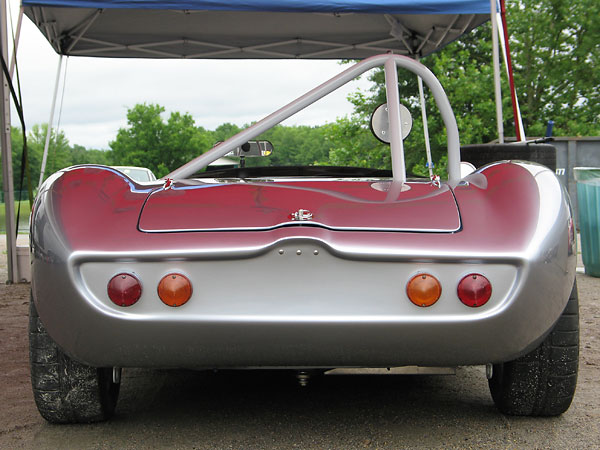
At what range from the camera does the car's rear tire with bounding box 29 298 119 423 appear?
2.36 metres

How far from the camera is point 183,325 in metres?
2.04

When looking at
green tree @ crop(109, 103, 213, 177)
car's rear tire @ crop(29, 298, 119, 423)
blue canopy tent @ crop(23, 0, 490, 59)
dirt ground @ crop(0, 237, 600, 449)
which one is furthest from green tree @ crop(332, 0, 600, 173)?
green tree @ crop(109, 103, 213, 177)

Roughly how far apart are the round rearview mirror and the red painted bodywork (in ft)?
1.22

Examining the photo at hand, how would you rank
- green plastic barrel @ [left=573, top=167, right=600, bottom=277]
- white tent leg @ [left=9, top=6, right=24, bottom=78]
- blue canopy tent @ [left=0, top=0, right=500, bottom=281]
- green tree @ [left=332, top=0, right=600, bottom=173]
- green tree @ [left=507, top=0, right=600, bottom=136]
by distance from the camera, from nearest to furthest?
white tent leg @ [left=9, top=6, right=24, bottom=78]
blue canopy tent @ [left=0, top=0, right=500, bottom=281]
green plastic barrel @ [left=573, top=167, right=600, bottom=277]
green tree @ [left=332, top=0, right=600, bottom=173]
green tree @ [left=507, top=0, right=600, bottom=136]

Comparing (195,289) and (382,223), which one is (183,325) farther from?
(382,223)

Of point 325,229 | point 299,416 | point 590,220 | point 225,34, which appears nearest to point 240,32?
point 225,34

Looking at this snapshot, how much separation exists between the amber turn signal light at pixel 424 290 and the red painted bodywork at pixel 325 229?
8 cm

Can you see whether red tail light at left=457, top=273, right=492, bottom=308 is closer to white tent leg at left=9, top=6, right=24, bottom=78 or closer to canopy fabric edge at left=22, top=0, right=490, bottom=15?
canopy fabric edge at left=22, top=0, right=490, bottom=15

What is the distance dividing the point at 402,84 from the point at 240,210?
32.5 meters

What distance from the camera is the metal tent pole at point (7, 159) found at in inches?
265

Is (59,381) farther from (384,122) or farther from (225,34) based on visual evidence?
(225,34)

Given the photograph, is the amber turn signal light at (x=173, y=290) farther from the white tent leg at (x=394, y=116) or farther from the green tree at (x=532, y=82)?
the green tree at (x=532, y=82)

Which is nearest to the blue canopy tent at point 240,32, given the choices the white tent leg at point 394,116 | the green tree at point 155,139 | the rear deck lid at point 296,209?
the white tent leg at point 394,116

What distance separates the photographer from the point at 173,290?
2039 mm
